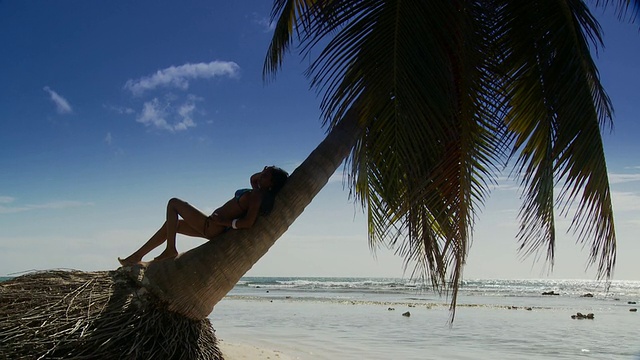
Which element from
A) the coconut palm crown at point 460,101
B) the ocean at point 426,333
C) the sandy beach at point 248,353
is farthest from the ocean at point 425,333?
the coconut palm crown at point 460,101

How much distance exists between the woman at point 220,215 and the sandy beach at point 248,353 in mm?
4218

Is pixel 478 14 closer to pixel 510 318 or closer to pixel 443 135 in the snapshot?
pixel 443 135

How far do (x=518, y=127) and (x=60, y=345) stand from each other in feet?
18.0

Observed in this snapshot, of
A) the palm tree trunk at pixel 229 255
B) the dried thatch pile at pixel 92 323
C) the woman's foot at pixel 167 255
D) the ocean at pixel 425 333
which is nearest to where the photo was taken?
the dried thatch pile at pixel 92 323

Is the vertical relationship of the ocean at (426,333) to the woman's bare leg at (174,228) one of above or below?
below

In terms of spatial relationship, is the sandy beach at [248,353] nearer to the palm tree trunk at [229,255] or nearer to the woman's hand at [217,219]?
the palm tree trunk at [229,255]

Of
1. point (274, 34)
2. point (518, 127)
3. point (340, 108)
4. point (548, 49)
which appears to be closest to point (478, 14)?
point (548, 49)

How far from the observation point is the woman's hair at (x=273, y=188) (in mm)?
5738

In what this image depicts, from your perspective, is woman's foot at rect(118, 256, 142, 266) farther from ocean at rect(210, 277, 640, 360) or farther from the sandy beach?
ocean at rect(210, 277, 640, 360)

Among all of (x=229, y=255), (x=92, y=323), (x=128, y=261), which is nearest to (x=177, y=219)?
(x=128, y=261)

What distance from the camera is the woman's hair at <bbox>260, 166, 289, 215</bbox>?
574cm

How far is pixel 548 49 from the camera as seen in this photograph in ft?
19.7

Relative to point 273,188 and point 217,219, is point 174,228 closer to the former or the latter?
point 217,219

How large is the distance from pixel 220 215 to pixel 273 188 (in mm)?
625
